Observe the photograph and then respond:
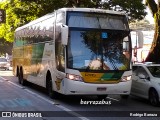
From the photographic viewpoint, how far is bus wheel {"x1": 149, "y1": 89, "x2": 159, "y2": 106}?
506 inches

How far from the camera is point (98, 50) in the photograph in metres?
13.0

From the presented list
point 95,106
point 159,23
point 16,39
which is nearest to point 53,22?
point 95,106

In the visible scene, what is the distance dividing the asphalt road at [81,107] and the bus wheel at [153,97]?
0.18m

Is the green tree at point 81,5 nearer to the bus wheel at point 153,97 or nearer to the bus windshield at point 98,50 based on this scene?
the bus windshield at point 98,50

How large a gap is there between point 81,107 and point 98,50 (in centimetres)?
197

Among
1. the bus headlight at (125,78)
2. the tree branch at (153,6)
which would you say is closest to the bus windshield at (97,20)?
the bus headlight at (125,78)

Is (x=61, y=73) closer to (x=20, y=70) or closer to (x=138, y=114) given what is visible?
(x=138, y=114)

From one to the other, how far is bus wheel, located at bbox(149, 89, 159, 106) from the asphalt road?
18 cm

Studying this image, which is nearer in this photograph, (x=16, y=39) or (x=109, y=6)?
(x=16, y=39)

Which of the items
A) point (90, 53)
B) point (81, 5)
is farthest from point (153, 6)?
point (90, 53)

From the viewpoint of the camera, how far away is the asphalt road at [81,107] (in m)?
10.9

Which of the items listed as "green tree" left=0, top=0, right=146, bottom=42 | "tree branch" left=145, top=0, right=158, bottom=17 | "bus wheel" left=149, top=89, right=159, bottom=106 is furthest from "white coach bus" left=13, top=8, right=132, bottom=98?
"green tree" left=0, top=0, right=146, bottom=42

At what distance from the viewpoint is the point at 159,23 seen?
20.4 metres

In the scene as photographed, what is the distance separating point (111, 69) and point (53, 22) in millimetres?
3300
